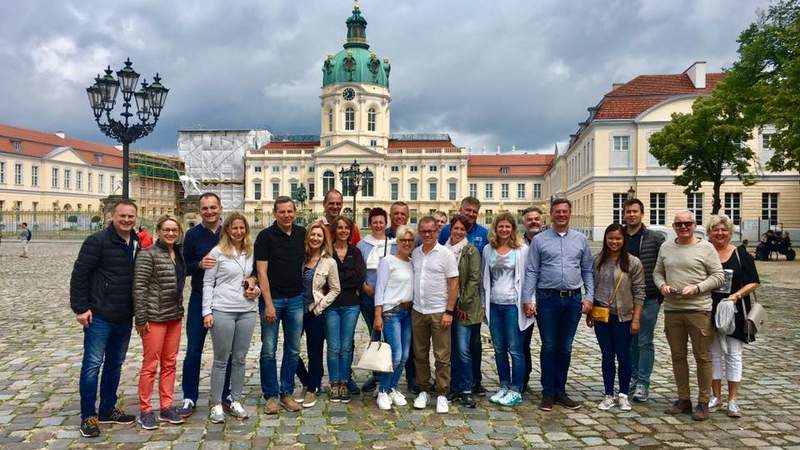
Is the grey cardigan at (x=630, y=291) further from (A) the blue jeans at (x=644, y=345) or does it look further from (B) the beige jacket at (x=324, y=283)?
(B) the beige jacket at (x=324, y=283)

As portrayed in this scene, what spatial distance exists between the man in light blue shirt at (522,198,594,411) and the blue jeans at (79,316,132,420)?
11.6ft

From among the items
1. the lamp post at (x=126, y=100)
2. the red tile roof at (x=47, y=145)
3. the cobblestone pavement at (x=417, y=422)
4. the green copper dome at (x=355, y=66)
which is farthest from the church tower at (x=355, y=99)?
the cobblestone pavement at (x=417, y=422)

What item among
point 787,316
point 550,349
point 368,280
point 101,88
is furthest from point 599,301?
point 101,88

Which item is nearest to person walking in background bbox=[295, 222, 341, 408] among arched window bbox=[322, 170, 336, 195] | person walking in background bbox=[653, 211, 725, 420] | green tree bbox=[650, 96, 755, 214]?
person walking in background bbox=[653, 211, 725, 420]

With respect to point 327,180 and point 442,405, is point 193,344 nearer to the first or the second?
point 442,405

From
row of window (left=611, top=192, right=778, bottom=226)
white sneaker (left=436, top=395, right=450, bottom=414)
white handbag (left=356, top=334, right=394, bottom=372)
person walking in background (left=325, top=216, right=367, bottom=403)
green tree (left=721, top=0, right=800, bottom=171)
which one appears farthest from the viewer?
row of window (left=611, top=192, right=778, bottom=226)

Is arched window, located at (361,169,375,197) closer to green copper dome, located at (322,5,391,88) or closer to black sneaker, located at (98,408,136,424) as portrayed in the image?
green copper dome, located at (322,5,391,88)

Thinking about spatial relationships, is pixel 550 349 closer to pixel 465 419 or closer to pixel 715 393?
pixel 465 419

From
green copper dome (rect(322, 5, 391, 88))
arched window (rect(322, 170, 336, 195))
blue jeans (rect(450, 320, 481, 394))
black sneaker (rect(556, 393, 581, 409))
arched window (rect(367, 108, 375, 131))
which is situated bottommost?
black sneaker (rect(556, 393, 581, 409))

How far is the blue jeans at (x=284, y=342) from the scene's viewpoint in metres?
5.74

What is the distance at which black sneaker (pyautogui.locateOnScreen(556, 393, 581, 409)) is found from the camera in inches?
234

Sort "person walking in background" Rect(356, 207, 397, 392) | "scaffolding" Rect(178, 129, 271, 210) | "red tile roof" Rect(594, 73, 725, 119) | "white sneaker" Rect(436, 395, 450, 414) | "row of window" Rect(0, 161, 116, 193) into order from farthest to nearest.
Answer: "scaffolding" Rect(178, 129, 271, 210)
"row of window" Rect(0, 161, 116, 193)
"red tile roof" Rect(594, 73, 725, 119)
"person walking in background" Rect(356, 207, 397, 392)
"white sneaker" Rect(436, 395, 450, 414)

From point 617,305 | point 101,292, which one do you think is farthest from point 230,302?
point 617,305

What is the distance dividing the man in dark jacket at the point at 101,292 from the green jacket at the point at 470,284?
9.39ft
